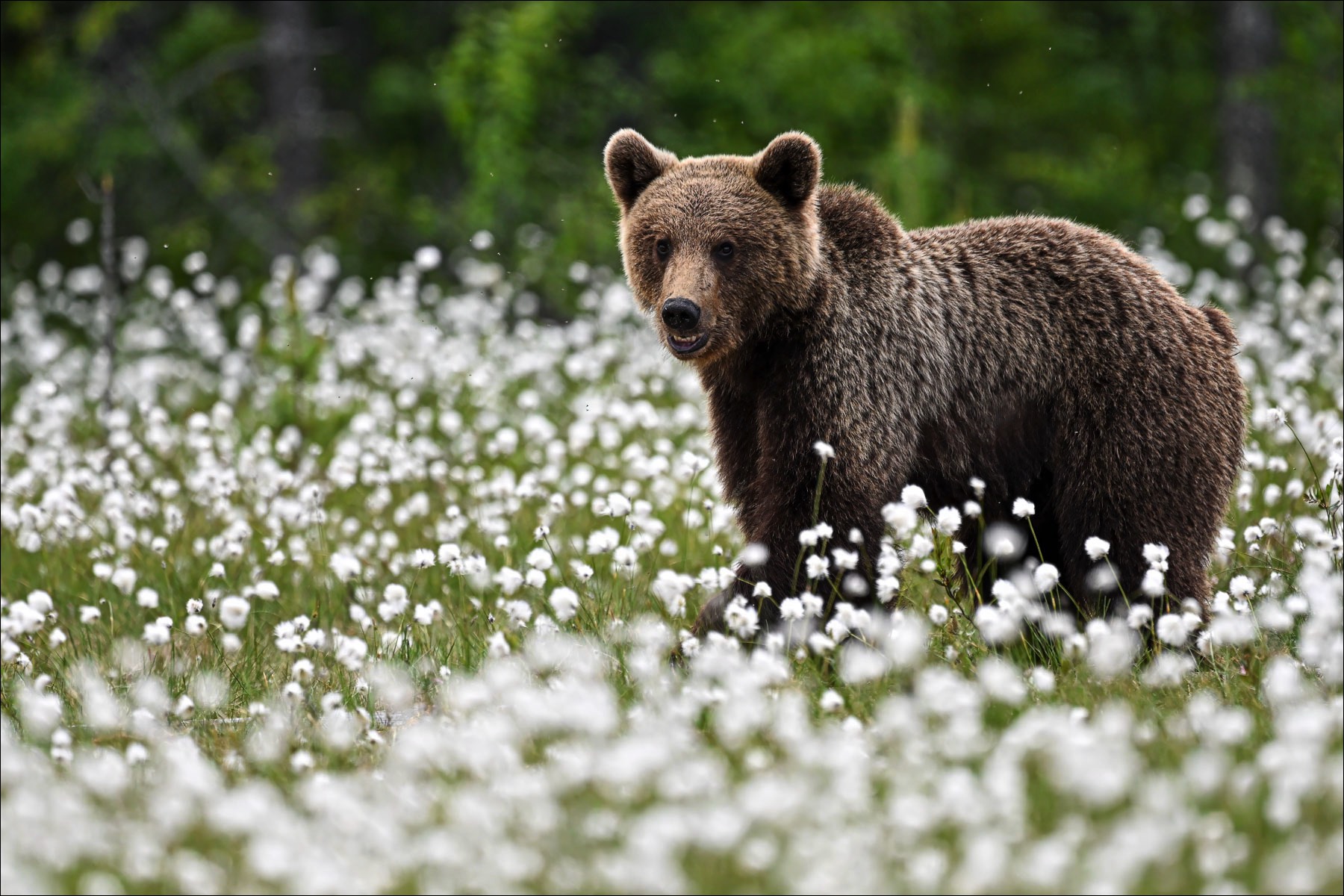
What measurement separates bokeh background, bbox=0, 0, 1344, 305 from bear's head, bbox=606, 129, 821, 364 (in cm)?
546

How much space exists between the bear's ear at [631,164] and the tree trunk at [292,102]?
8.70 meters

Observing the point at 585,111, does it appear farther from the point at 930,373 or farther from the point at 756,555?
the point at 756,555

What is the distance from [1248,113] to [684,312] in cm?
963

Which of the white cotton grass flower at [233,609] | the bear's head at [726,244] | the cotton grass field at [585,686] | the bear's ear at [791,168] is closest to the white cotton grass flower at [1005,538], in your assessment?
the cotton grass field at [585,686]

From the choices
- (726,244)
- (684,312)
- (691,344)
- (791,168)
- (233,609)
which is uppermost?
(791,168)

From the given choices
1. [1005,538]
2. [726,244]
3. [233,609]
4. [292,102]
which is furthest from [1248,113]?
[233,609]

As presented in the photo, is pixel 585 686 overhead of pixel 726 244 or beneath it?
beneath

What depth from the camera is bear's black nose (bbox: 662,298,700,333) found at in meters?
4.92

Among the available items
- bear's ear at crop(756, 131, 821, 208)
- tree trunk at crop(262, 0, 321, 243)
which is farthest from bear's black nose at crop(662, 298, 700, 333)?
tree trunk at crop(262, 0, 321, 243)

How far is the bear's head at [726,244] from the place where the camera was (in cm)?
498

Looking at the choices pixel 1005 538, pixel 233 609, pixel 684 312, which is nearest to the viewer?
pixel 233 609

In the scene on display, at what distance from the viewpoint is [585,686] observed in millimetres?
3662

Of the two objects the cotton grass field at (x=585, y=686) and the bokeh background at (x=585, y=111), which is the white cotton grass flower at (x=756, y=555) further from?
the bokeh background at (x=585, y=111)

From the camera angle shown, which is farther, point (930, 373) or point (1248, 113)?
point (1248, 113)
